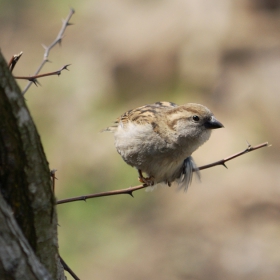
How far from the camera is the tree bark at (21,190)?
1.69 metres

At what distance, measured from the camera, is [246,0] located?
27.2 feet

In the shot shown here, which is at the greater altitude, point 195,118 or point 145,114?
point 145,114

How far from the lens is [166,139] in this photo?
360cm

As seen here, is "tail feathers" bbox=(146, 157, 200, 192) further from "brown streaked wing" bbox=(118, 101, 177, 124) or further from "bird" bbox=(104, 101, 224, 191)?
"brown streaked wing" bbox=(118, 101, 177, 124)

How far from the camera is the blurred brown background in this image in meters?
6.70

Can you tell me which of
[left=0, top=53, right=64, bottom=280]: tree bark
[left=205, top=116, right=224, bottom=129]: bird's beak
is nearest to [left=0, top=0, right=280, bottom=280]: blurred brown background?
[left=205, top=116, right=224, bottom=129]: bird's beak

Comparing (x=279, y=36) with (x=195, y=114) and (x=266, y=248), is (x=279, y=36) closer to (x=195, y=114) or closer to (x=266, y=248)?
(x=266, y=248)

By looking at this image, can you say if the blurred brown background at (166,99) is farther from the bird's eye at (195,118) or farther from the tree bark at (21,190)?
the tree bark at (21,190)

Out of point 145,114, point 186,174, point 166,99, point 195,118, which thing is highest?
point 166,99

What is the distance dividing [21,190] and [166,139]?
1.89m

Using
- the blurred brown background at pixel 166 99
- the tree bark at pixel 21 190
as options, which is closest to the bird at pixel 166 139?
the tree bark at pixel 21 190

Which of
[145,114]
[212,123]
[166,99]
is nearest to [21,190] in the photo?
[212,123]

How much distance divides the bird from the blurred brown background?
314cm

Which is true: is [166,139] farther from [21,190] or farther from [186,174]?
[21,190]
